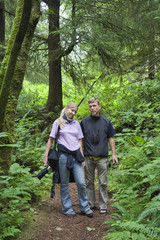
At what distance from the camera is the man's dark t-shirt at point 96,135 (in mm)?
4566

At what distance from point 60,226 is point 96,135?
177 centimetres

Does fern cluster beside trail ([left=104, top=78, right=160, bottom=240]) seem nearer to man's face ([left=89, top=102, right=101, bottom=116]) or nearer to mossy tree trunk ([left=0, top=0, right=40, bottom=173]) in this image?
man's face ([left=89, top=102, right=101, bottom=116])

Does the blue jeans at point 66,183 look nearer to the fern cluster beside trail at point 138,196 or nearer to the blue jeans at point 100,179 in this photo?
the blue jeans at point 100,179

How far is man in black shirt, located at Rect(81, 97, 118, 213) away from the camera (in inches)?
180

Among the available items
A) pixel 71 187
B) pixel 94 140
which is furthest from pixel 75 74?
pixel 94 140

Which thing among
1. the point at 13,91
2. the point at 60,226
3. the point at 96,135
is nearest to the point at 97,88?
the point at 96,135

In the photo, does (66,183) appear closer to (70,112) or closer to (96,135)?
(96,135)

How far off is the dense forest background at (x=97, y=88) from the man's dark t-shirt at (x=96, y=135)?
A: 0.50m

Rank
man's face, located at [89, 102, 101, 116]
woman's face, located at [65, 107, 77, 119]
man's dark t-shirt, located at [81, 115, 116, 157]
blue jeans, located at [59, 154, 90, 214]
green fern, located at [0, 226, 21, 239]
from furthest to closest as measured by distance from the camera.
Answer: man's face, located at [89, 102, 101, 116] → man's dark t-shirt, located at [81, 115, 116, 157] → woman's face, located at [65, 107, 77, 119] → blue jeans, located at [59, 154, 90, 214] → green fern, located at [0, 226, 21, 239]

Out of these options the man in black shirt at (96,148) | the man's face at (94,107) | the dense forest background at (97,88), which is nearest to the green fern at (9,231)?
the dense forest background at (97,88)

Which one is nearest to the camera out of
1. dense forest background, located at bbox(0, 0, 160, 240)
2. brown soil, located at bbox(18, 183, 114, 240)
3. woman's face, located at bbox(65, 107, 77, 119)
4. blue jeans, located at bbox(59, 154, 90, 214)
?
brown soil, located at bbox(18, 183, 114, 240)

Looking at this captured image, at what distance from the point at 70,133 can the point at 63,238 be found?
177 cm

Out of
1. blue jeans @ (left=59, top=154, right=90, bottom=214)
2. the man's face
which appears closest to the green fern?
blue jeans @ (left=59, top=154, right=90, bottom=214)

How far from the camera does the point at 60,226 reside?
3938mm
